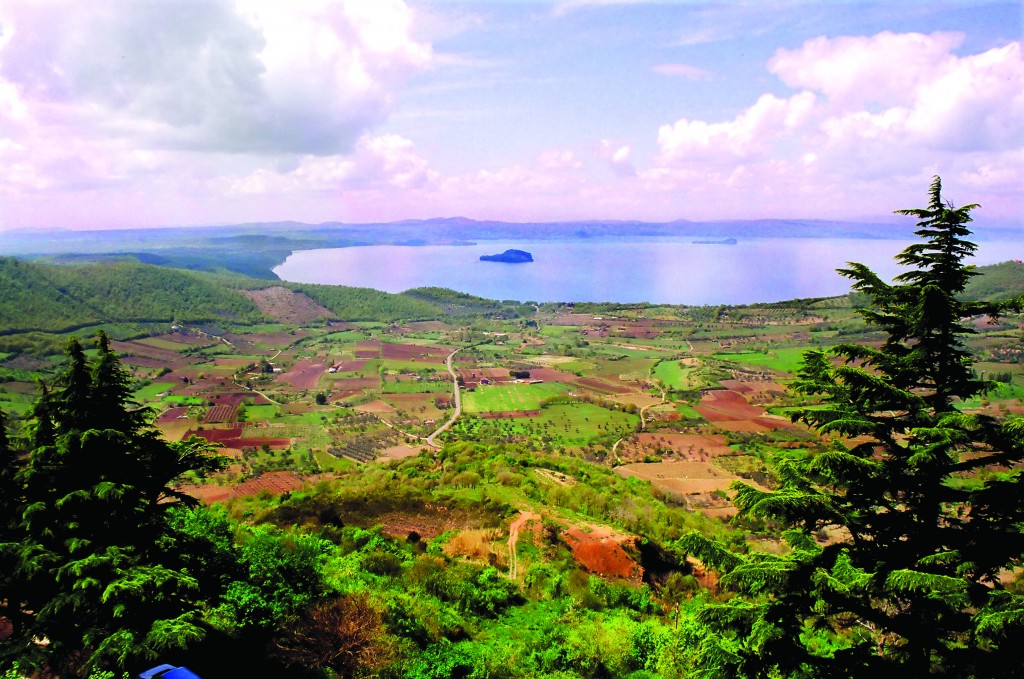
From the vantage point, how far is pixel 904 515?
6.02 metres

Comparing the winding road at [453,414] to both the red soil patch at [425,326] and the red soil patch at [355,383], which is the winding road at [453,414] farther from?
the red soil patch at [425,326]

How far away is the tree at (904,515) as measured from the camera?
547cm

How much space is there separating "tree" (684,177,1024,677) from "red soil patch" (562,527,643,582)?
10426mm

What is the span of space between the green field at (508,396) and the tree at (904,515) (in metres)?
50.0

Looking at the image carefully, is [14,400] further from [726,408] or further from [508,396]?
[726,408]

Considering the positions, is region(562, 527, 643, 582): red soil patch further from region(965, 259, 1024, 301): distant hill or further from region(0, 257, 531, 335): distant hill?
region(0, 257, 531, 335): distant hill

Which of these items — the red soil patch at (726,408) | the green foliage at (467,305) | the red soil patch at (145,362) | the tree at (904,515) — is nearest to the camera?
the tree at (904,515)

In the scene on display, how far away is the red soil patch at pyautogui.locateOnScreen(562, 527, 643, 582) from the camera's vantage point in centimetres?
1650

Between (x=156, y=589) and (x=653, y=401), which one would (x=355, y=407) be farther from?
(x=156, y=589)

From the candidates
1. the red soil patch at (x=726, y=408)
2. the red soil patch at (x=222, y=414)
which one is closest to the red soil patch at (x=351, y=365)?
the red soil patch at (x=222, y=414)

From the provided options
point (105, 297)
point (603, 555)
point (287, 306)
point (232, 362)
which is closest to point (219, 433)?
point (232, 362)

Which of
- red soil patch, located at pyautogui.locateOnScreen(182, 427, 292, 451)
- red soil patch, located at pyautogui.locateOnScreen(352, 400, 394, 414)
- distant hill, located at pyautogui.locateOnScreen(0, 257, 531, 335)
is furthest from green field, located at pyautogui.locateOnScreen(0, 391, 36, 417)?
distant hill, located at pyautogui.locateOnScreen(0, 257, 531, 335)

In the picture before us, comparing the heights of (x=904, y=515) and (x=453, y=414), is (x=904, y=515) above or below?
above

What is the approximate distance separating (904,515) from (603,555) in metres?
12.0
